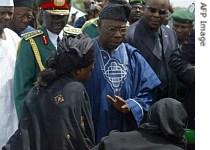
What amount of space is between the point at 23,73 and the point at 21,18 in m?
1.67

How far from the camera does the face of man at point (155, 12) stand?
490 centimetres

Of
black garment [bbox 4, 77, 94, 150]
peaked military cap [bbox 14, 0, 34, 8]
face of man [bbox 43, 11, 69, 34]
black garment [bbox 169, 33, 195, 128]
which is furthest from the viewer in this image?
peaked military cap [bbox 14, 0, 34, 8]

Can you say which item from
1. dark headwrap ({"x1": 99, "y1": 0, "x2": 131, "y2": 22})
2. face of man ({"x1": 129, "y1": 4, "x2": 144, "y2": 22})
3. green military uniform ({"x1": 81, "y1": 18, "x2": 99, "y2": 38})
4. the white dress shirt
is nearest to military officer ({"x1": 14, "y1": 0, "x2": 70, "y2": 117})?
the white dress shirt

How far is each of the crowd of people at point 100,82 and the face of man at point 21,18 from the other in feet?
2.38

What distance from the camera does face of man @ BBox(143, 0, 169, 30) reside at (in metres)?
4.90

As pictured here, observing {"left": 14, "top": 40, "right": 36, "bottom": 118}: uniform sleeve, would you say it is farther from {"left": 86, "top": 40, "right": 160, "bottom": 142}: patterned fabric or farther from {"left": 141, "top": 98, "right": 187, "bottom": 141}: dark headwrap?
{"left": 141, "top": 98, "right": 187, "bottom": 141}: dark headwrap

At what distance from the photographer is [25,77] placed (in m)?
4.37

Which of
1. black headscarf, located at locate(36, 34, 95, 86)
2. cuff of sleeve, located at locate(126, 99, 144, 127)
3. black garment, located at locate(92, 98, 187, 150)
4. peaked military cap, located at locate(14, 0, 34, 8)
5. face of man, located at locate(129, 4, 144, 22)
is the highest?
peaked military cap, located at locate(14, 0, 34, 8)

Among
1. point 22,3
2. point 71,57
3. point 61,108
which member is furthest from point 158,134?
point 22,3

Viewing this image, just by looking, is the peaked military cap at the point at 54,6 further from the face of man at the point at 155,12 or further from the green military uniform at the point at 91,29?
the green military uniform at the point at 91,29

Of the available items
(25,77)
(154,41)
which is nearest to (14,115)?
(25,77)

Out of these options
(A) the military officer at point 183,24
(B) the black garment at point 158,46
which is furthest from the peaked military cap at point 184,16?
(B) the black garment at point 158,46

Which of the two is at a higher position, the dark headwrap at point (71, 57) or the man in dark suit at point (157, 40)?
the dark headwrap at point (71, 57)
